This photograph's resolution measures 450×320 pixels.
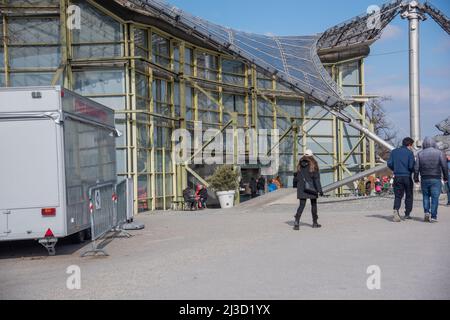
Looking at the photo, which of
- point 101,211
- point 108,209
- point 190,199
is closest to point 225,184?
point 190,199

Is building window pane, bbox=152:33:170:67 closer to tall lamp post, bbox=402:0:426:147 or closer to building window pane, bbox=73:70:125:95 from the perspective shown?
building window pane, bbox=73:70:125:95

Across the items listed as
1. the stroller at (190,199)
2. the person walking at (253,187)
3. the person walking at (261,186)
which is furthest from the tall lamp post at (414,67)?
the stroller at (190,199)

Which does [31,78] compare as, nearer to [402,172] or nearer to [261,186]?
[261,186]

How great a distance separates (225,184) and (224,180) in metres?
0.16

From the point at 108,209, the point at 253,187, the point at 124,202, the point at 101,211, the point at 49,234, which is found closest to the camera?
the point at 49,234

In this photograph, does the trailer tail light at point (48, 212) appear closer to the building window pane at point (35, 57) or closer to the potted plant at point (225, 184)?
the building window pane at point (35, 57)

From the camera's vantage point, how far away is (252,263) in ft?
27.6

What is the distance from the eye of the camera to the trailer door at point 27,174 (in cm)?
983

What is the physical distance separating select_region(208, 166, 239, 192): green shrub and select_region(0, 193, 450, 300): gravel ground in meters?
8.82

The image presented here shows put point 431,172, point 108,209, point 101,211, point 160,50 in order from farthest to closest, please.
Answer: point 160,50 → point 431,172 → point 108,209 → point 101,211

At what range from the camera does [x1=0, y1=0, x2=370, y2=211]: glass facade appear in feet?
71.0
